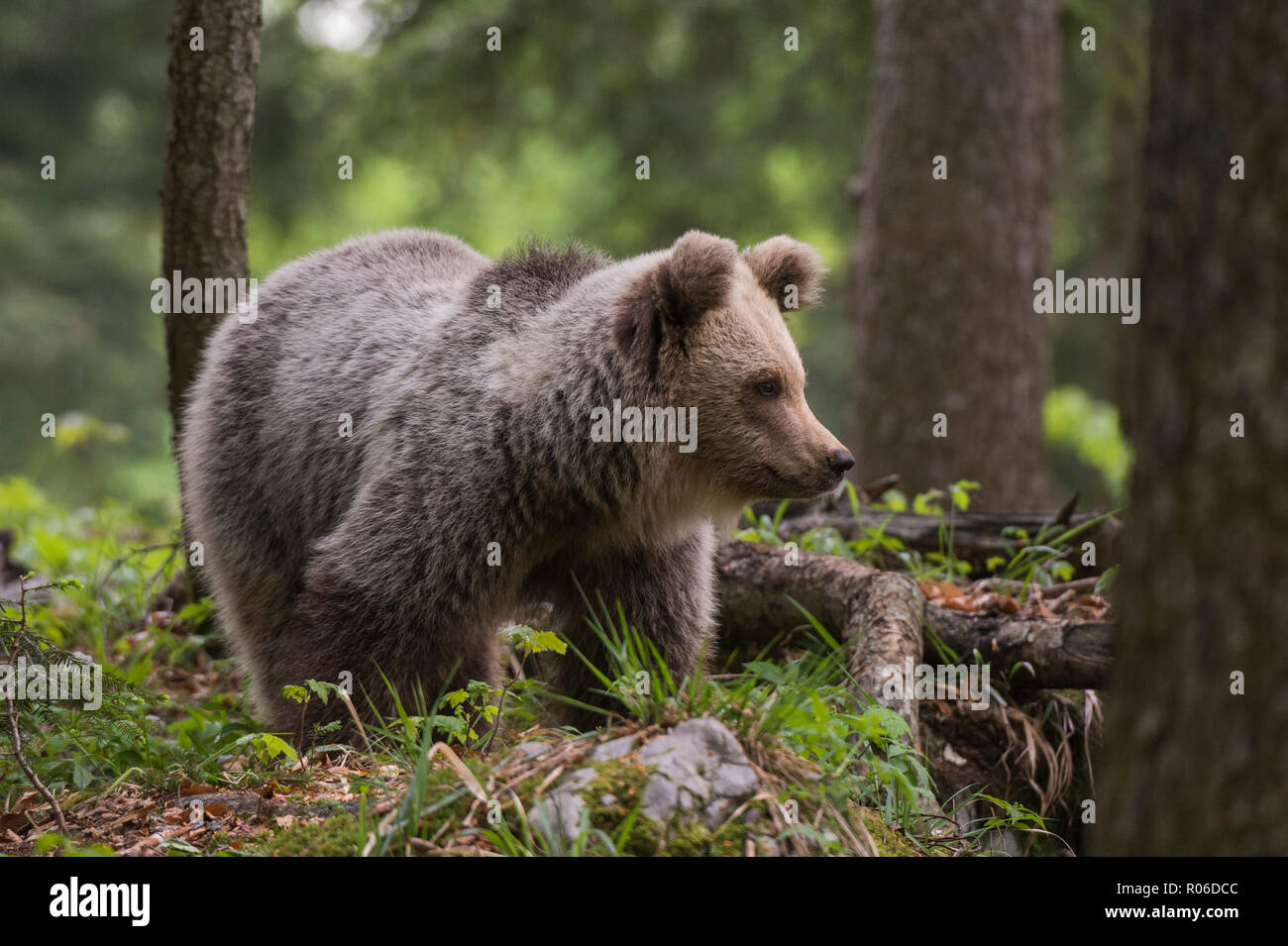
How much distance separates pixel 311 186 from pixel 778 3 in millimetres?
6642

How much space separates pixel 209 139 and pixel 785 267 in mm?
2830

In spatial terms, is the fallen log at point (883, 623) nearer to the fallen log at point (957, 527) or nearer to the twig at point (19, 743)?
the fallen log at point (957, 527)

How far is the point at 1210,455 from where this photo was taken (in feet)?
7.70

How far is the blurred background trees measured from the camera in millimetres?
11305

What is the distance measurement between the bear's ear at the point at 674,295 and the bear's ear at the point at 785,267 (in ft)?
1.57

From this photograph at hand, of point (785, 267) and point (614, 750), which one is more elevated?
point (785, 267)

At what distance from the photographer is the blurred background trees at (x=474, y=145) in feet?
37.1

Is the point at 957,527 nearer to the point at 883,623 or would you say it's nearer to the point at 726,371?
the point at 883,623

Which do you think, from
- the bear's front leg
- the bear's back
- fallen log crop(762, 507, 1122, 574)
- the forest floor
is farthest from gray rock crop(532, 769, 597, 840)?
fallen log crop(762, 507, 1122, 574)

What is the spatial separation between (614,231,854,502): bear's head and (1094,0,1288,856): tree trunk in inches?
82.1

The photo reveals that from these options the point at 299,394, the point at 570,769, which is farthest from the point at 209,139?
the point at 570,769

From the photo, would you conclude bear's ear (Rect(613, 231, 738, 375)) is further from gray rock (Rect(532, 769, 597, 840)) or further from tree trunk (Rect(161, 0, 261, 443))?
tree trunk (Rect(161, 0, 261, 443))
